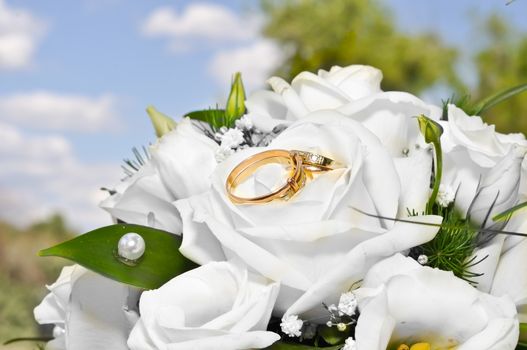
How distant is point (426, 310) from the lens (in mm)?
623

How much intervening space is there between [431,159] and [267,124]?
19 cm

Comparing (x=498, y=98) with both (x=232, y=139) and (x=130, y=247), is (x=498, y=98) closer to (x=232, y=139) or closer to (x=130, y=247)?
(x=232, y=139)

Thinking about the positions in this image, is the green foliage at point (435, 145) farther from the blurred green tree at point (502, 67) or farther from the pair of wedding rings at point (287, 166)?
the blurred green tree at point (502, 67)

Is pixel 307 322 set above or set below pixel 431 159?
below

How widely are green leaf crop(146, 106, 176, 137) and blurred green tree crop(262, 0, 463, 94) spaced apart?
4213 millimetres

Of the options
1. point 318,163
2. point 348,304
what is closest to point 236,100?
point 318,163

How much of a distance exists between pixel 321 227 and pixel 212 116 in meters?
0.32

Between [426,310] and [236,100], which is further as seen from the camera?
[236,100]

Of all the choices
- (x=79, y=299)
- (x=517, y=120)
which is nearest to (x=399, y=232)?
(x=79, y=299)

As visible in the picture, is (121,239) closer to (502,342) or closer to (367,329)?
(367,329)

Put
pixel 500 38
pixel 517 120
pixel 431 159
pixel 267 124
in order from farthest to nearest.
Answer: pixel 500 38, pixel 517 120, pixel 267 124, pixel 431 159

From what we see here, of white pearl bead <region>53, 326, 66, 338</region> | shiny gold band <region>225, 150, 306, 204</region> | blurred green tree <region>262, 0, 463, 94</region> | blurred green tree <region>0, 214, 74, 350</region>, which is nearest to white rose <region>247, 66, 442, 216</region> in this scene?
shiny gold band <region>225, 150, 306, 204</region>

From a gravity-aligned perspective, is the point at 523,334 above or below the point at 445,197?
below

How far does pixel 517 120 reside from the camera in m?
5.16
